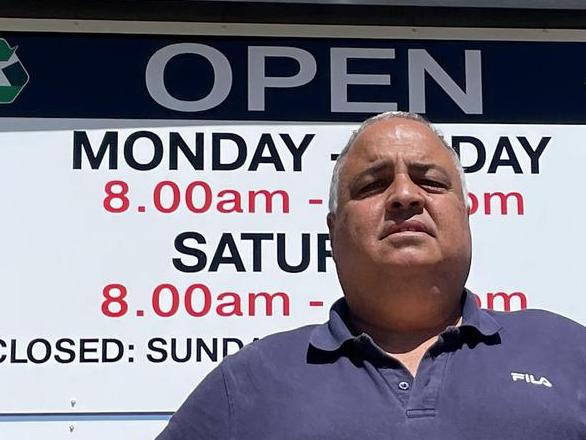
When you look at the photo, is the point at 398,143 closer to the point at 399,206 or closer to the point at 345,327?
the point at 399,206

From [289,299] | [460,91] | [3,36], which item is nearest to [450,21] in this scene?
[460,91]

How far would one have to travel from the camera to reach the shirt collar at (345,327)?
144cm

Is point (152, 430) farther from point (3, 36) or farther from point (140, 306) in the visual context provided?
point (3, 36)

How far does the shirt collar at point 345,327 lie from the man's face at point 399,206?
7cm

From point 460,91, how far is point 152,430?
114 centimetres

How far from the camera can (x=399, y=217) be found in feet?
4.80

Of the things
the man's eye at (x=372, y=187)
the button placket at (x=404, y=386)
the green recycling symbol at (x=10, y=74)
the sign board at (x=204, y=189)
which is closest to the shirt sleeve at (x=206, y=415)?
the button placket at (x=404, y=386)

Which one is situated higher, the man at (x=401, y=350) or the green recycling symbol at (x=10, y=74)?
the green recycling symbol at (x=10, y=74)

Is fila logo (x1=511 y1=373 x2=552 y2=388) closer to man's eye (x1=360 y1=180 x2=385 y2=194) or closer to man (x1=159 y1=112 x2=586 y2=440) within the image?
man (x1=159 y1=112 x2=586 y2=440)

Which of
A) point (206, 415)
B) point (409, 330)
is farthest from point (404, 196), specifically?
point (206, 415)

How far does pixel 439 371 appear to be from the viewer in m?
1.39

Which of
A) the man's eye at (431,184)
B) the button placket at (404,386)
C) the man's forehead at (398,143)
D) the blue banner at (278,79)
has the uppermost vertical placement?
the blue banner at (278,79)

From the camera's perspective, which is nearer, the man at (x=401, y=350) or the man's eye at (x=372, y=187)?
the man at (x=401, y=350)

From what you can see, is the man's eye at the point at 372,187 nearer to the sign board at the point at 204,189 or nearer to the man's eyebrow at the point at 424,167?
the man's eyebrow at the point at 424,167
